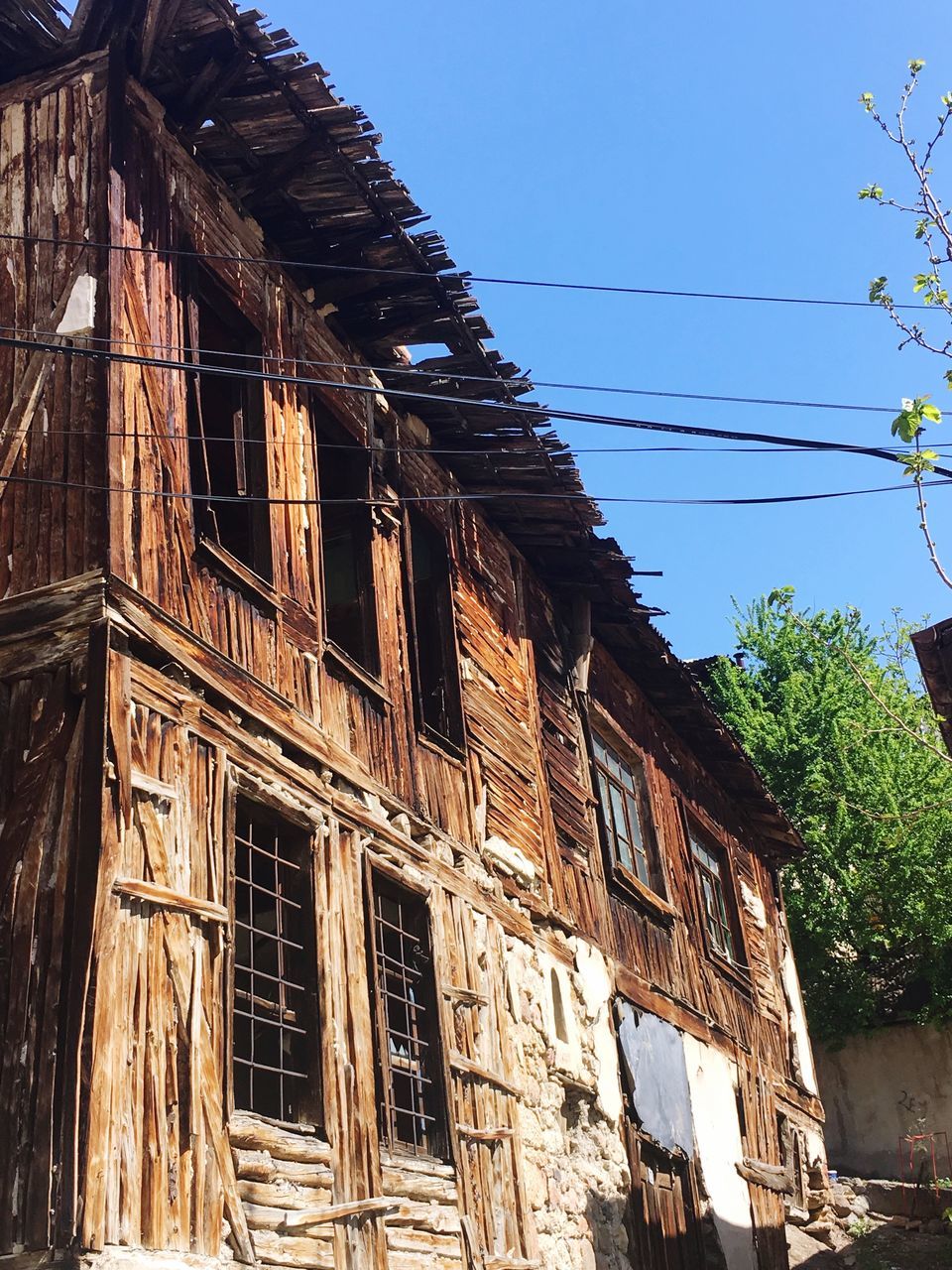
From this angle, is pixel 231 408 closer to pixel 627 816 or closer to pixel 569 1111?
pixel 569 1111

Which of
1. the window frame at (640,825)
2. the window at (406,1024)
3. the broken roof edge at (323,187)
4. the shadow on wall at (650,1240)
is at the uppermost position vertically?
the broken roof edge at (323,187)

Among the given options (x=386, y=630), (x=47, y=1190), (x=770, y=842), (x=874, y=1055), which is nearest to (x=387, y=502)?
(x=386, y=630)

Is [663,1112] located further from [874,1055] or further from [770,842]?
[874,1055]

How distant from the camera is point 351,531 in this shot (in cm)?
912

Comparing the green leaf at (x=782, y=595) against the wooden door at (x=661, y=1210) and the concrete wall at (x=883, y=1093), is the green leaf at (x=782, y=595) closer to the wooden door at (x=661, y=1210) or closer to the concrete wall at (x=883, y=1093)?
the wooden door at (x=661, y=1210)

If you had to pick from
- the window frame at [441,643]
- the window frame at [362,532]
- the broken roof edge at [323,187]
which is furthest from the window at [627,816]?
the window frame at [362,532]

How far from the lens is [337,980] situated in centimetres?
680

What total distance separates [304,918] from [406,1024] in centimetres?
130

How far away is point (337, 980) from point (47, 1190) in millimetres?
2242

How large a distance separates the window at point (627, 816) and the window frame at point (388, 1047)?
13.6 feet

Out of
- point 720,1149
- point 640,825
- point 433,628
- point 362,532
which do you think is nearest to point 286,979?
point 362,532

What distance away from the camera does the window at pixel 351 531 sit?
28.3 feet

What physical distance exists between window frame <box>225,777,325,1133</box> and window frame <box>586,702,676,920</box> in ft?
16.7

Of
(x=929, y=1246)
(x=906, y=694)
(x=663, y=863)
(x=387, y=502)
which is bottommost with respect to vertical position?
(x=929, y=1246)
